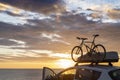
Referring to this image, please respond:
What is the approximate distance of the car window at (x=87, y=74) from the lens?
15.5 m

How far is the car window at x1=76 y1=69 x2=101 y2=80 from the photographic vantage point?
50.8 feet

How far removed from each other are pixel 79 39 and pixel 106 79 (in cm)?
517

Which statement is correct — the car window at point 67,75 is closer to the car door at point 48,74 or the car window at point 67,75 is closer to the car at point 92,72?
the car at point 92,72

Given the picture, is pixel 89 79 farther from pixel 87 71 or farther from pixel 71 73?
pixel 71 73

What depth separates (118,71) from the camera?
50.3 feet

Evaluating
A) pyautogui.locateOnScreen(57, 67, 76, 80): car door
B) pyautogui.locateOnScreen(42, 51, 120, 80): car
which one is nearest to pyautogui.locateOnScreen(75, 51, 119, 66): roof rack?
pyautogui.locateOnScreen(42, 51, 120, 80): car

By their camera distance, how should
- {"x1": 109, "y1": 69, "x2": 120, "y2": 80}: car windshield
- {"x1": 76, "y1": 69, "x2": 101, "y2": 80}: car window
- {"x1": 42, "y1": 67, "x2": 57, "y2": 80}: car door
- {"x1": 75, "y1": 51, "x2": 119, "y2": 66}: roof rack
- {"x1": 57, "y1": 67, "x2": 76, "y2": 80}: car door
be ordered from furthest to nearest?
{"x1": 42, "y1": 67, "x2": 57, "y2": 80}: car door
{"x1": 57, "y1": 67, "x2": 76, "y2": 80}: car door
{"x1": 75, "y1": 51, "x2": 119, "y2": 66}: roof rack
{"x1": 76, "y1": 69, "x2": 101, "y2": 80}: car window
{"x1": 109, "y1": 69, "x2": 120, "y2": 80}: car windshield

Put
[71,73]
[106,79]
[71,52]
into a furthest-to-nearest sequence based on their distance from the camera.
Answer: [71,52] → [71,73] → [106,79]

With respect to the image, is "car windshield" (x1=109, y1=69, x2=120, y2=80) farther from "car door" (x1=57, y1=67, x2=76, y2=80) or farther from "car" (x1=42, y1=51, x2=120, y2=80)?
"car door" (x1=57, y1=67, x2=76, y2=80)

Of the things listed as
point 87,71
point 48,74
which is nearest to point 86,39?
point 48,74

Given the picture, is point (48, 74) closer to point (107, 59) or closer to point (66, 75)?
point (66, 75)

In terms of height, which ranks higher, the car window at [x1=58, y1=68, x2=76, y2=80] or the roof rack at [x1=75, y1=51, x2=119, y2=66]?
the roof rack at [x1=75, y1=51, x2=119, y2=66]

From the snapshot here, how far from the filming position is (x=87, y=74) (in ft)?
52.0

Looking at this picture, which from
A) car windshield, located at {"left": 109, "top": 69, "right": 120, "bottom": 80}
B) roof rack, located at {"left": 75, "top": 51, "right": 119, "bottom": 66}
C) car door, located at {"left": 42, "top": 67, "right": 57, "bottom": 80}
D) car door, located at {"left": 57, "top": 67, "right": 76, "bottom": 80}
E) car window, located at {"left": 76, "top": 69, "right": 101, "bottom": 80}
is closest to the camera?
car windshield, located at {"left": 109, "top": 69, "right": 120, "bottom": 80}
